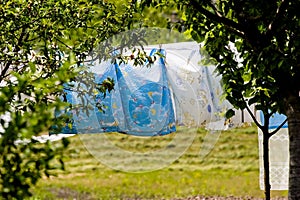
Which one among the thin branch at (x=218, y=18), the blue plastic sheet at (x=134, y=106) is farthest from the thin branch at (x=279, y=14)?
the blue plastic sheet at (x=134, y=106)

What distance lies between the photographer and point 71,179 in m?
6.99

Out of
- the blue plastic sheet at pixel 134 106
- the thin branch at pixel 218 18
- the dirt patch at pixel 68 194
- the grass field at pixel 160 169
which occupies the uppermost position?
the thin branch at pixel 218 18

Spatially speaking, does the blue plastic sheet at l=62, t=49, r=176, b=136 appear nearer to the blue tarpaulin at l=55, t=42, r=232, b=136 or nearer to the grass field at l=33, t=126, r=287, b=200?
the blue tarpaulin at l=55, t=42, r=232, b=136

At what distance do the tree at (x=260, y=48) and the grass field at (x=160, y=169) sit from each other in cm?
203

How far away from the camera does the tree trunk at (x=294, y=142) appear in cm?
281

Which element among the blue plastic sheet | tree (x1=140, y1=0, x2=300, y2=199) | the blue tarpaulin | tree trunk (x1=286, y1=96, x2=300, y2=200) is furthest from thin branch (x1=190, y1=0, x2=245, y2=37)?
the blue plastic sheet

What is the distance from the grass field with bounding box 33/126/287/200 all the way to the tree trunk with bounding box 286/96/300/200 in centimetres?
Result: 224

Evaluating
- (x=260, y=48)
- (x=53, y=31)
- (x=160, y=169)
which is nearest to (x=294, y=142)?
(x=260, y=48)

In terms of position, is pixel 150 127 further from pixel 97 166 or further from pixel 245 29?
pixel 97 166

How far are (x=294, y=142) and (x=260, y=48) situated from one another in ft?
1.54

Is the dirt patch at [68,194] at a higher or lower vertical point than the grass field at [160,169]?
lower

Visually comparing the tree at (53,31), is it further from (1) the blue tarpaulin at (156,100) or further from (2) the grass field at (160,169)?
(2) the grass field at (160,169)

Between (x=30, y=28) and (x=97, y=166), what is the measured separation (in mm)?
4643

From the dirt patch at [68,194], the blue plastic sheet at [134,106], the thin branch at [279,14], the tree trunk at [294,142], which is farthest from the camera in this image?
the dirt patch at [68,194]
